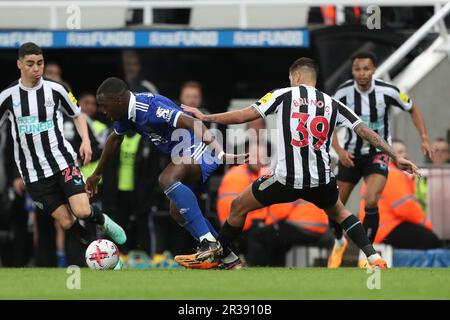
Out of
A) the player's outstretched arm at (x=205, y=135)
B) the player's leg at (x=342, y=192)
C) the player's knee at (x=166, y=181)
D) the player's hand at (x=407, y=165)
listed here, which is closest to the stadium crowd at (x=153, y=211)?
the player's leg at (x=342, y=192)

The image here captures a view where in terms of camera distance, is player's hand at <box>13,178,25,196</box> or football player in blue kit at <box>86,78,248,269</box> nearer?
football player in blue kit at <box>86,78,248,269</box>

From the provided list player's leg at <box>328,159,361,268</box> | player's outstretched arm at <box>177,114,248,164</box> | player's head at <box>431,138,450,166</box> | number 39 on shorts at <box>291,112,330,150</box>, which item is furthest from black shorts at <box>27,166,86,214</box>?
player's head at <box>431,138,450,166</box>

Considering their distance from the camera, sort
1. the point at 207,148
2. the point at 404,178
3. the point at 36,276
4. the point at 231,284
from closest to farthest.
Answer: the point at 231,284 → the point at 36,276 → the point at 207,148 → the point at 404,178

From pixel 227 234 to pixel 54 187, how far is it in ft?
5.89

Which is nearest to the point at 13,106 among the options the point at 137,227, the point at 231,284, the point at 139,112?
the point at 139,112

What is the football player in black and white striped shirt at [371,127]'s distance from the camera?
12625 mm

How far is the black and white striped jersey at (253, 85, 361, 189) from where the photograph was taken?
10789 millimetres

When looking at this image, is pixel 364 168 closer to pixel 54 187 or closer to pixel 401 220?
pixel 401 220

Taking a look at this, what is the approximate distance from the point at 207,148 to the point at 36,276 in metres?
1.86

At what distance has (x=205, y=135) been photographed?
10812 millimetres

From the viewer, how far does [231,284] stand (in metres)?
9.66

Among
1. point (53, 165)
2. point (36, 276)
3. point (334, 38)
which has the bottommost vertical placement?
point (36, 276)

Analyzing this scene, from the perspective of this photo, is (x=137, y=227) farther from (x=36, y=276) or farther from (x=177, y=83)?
(x=36, y=276)

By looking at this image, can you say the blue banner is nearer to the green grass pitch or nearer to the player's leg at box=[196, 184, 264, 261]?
the player's leg at box=[196, 184, 264, 261]
